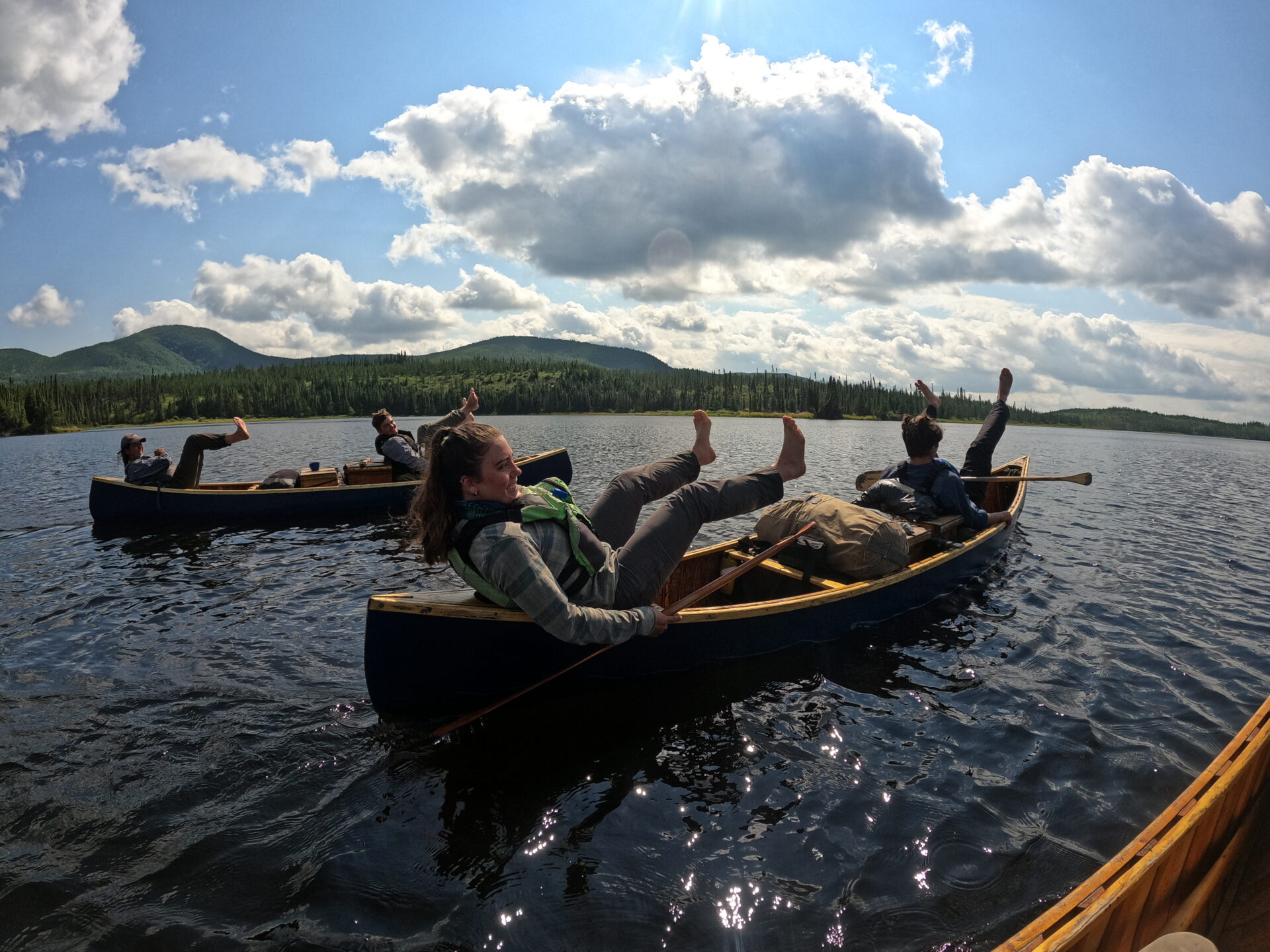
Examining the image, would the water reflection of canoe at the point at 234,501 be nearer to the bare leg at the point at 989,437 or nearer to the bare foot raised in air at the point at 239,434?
the bare foot raised in air at the point at 239,434

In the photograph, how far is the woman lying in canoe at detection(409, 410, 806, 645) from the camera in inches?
197

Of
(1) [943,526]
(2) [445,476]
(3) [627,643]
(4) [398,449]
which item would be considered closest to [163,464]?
(4) [398,449]

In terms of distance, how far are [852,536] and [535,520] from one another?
5192 mm

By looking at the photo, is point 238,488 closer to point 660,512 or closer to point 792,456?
point 660,512

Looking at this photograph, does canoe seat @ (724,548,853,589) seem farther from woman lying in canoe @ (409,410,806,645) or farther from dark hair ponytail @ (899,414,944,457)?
dark hair ponytail @ (899,414,944,457)

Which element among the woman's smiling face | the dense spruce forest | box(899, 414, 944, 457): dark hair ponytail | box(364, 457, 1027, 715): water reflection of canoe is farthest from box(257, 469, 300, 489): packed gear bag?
the dense spruce forest

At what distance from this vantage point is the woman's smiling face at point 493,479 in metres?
5.04

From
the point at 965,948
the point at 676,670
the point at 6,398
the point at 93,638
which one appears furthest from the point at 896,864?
the point at 6,398

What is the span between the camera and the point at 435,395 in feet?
495

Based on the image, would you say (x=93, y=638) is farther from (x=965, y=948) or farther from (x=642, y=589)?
(x=965, y=948)

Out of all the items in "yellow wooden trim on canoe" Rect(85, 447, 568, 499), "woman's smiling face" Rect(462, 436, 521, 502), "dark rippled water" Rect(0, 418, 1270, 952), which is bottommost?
"dark rippled water" Rect(0, 418, 1270, 952)

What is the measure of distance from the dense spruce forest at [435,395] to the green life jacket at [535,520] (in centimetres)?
13140

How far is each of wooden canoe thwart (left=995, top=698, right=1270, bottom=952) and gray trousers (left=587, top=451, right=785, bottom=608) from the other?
363cm

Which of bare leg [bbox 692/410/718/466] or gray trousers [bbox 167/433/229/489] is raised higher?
bare leg [bbox 692/410/718/466]
